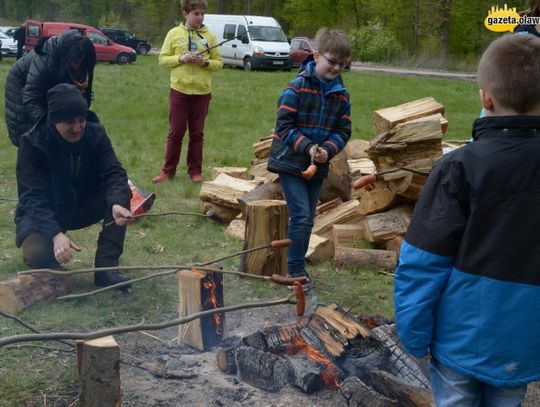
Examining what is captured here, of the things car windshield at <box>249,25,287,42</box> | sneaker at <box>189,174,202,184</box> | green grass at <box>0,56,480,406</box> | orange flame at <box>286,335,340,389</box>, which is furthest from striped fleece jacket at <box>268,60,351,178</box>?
car windshield at <box>249,25,287,42</box>

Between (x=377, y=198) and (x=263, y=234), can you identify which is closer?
(x=263, y=234)

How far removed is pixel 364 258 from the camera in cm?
561

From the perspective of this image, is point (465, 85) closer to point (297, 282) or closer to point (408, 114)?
point (408, 114)

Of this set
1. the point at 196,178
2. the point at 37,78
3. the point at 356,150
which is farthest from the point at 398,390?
the point at 196,178

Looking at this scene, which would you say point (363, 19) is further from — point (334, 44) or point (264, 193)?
point (334, 44)

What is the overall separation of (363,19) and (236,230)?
49749 millimetres

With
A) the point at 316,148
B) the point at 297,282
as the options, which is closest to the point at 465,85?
the point at 316,148

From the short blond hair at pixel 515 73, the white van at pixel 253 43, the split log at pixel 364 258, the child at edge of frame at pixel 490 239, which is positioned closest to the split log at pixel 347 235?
the split log at pixel 364 258

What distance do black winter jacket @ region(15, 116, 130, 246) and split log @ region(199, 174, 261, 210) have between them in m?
1.88

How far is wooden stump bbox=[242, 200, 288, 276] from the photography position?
5176 mm

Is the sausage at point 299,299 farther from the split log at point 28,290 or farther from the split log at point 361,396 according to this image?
the split log at point 28,290

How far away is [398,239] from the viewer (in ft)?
18.8

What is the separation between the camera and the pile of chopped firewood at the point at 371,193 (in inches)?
217

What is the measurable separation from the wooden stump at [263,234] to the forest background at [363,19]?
28.3m
